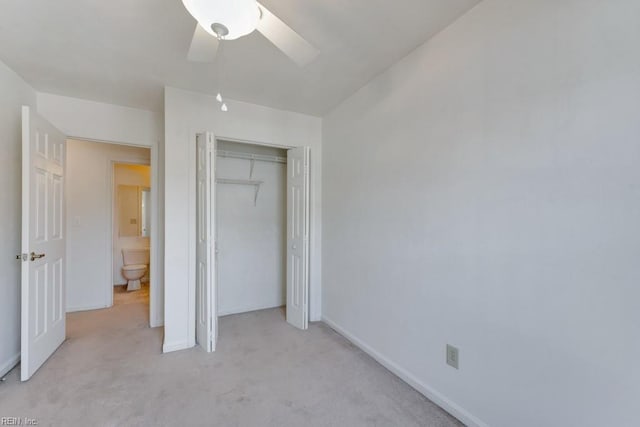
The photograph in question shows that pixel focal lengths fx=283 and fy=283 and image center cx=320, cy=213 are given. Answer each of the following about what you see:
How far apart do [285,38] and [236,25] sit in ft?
0.86

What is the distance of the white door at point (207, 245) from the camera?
253cm

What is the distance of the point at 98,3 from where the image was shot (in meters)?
1.59

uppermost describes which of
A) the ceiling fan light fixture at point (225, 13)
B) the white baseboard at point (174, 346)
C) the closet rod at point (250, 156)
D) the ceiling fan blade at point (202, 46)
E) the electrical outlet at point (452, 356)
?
the ceiling fan blade at point (202, 46)

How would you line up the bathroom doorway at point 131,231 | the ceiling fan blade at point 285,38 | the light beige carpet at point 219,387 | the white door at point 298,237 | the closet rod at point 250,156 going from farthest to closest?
the bathroom doorway at point 131,231 → the closet rod at point 250,156 → the white door at point 298,237 → the light beige carpet at point 219,387 → the ceiling fan blade at point 285,38

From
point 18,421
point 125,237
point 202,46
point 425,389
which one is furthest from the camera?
point 125,237

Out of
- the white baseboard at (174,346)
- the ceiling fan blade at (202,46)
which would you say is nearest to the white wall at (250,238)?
the white baseboard at (174,346)

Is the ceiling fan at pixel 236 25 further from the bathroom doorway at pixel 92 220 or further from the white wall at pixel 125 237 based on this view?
the white wall at pixel 125 237

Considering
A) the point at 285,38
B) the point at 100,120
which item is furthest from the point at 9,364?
the point at 285,38

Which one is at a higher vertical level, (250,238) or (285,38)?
(285,38)

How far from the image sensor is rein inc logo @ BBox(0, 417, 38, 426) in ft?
5.47

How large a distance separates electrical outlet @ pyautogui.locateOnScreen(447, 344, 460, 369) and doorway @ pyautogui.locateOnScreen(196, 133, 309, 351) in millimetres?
1615

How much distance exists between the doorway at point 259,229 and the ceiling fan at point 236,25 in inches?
57.9

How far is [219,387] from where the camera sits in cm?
205

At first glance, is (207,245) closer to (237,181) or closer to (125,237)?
(237,181)
